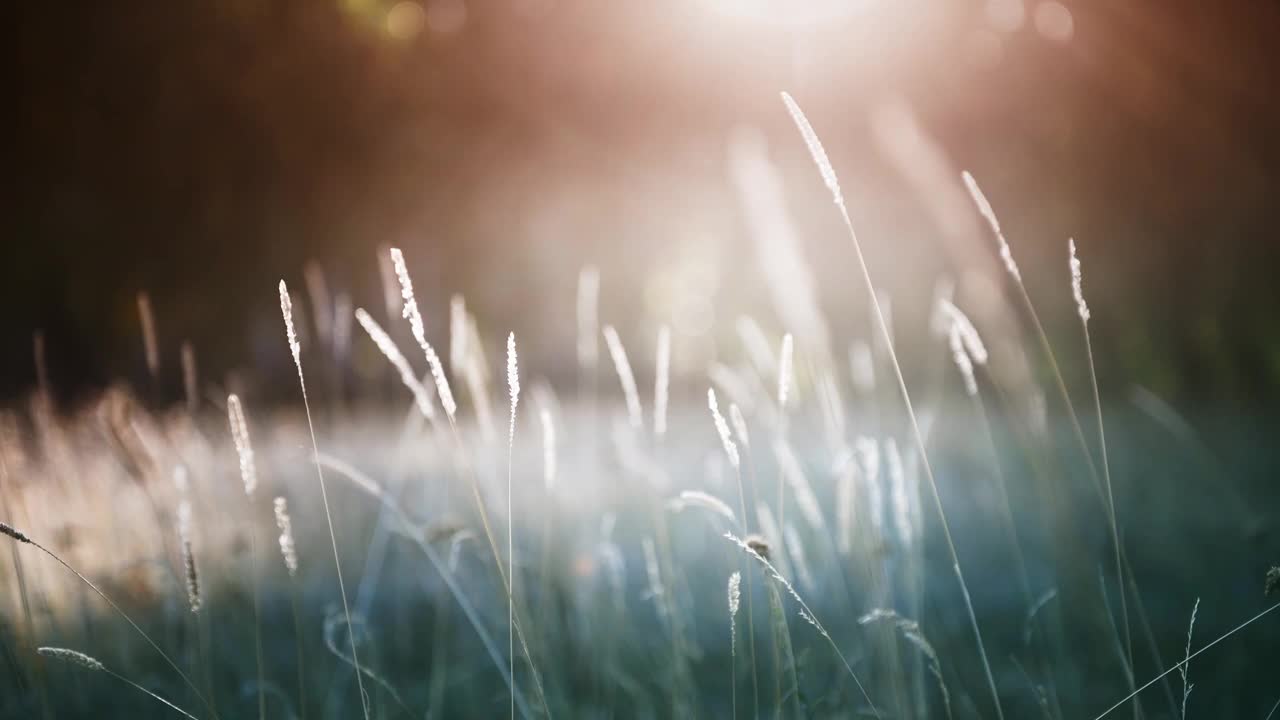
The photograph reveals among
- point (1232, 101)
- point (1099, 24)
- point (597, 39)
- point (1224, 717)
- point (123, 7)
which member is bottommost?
point (1224, 717)

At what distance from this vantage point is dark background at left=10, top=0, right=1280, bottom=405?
549cm

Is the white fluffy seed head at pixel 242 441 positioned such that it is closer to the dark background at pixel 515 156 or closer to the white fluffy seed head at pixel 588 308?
the white fluffy seed head at pixel 588 308

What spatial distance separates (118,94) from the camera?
7555 mm

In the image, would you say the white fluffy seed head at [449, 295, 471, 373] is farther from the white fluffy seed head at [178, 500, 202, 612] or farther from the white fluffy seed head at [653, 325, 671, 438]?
the white fluffy seed head at [178, 500, 202, 612]

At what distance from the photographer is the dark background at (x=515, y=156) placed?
549 cm

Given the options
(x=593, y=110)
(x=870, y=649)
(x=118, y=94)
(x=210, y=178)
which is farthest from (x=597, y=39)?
(x=870, y=649)

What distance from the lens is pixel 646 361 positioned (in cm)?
612

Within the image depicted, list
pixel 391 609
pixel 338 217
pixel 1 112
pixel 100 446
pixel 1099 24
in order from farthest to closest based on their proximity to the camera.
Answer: pixel 338 217 → pixel 1 112 → pixel 1099 24 → pixel 100 446 → pixel 391 609

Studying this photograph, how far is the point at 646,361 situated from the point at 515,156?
9.99ft

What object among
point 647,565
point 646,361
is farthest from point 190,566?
point 646,361

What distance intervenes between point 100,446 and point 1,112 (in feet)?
21.7

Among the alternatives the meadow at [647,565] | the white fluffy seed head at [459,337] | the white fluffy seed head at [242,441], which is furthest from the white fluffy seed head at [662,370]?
the white fluffy seed head at [242,441]

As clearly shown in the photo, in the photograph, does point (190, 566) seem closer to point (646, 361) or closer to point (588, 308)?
point (588, 308)

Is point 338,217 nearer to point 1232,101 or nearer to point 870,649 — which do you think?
point 1232,101
